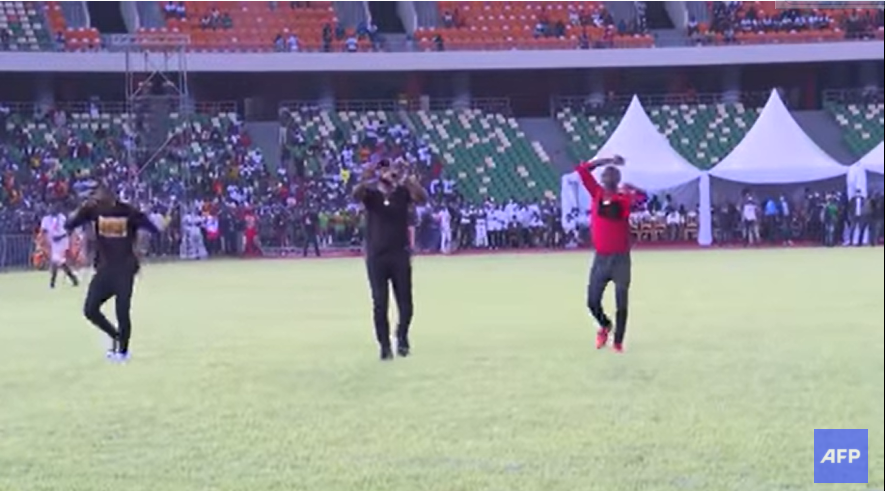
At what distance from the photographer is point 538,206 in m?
7.98

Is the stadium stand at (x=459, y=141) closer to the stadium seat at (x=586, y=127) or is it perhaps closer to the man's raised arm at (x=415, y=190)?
the stadium seat at (x=586, y=127)

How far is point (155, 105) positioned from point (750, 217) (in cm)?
219

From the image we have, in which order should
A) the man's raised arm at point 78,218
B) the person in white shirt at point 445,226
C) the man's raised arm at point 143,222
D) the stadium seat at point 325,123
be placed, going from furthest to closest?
the person in white shirt at point 445,226 → the man's raised arm at point 78,218 → the man's raised arm at point 143,222 → the stadium seat at point 325,123

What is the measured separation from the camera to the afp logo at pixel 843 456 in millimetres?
3596

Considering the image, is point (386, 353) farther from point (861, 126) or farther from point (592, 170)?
point (861, 126)

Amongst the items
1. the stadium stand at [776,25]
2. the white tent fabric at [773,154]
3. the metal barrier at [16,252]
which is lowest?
the metal barrier at [16,252]

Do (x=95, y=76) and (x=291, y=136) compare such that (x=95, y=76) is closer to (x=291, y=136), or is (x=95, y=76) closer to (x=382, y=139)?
(x=291, y=136)

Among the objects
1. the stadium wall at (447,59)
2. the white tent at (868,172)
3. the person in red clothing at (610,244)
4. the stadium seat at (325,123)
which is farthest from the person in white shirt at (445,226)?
the white tent at (868,172)

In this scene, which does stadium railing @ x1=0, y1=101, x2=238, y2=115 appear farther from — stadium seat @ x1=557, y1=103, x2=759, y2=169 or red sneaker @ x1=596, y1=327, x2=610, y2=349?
red sneaker @ x1=596, y1=327, x2=610, y2=349

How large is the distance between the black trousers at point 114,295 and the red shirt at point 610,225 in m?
2.43

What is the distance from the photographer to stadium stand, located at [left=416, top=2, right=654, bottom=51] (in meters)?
6.93

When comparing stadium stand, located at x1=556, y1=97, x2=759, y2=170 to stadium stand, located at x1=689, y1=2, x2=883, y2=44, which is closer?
stadium stand, located at x1=689, y1=2, x2=883, y2=44

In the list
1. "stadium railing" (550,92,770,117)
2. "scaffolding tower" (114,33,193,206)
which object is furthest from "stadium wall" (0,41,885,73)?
"stadium railing" (550,92,770,117)

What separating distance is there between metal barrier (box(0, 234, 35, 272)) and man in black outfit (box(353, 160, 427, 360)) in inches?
A: 67.4
